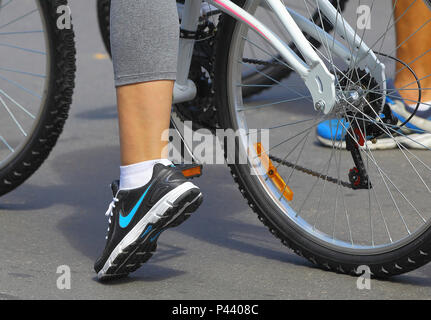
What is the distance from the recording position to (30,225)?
9.48 feet

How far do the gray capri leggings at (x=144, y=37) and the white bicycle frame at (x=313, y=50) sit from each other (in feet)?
0.66

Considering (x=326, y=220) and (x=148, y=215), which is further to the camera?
(x=326, y=220)

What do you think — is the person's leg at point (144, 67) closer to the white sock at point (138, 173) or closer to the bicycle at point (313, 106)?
the white sock at point (138, 173)

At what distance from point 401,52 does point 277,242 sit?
A: 51.1 inches

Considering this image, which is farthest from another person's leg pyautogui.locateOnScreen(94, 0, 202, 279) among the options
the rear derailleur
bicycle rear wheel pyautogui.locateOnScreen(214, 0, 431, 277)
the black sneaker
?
the rear derailleur

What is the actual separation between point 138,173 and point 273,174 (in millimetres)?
517

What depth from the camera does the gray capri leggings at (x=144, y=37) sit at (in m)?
2.17

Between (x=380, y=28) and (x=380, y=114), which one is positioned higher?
(x=380, y=28)

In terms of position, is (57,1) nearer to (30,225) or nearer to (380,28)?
(30,225)

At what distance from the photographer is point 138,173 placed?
2.24m

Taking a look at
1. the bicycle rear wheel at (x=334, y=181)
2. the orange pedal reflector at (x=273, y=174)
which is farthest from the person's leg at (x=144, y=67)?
the orange pedal reflector at (x=273, y=174)

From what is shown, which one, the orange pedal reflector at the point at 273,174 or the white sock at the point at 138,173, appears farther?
the orange pedal reflector at the point at 273,174

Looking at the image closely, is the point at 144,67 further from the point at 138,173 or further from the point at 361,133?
the point at 361,133
